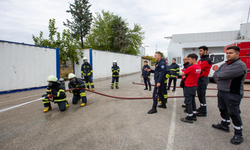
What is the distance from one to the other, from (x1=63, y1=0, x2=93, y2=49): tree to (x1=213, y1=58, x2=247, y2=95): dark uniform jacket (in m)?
27.6

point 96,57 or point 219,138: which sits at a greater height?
point 96,57

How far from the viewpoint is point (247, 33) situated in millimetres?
22750

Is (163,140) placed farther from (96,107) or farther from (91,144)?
(96,107)

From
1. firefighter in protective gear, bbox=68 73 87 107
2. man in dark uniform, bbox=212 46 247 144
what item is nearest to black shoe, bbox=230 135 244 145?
man in dark uniform, bbox=212 46 247 144

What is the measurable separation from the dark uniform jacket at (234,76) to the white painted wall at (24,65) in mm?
8974

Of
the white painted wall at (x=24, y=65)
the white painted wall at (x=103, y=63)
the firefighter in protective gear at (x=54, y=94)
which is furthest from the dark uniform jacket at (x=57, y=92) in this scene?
the white painted wall at (x=103, y=63)

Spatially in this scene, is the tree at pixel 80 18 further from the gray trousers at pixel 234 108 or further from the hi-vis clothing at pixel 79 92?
the gray trousers at pixel 234 108

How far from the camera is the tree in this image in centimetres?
2565

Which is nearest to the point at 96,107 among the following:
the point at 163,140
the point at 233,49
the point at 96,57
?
the point at 163,140

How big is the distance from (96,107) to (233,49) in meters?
4.08

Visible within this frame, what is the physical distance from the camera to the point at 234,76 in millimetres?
2299

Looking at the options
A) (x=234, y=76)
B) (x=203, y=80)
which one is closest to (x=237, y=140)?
(x=234, y=76)

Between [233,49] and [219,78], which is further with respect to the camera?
[219,78]

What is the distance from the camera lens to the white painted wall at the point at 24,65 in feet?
20.7
